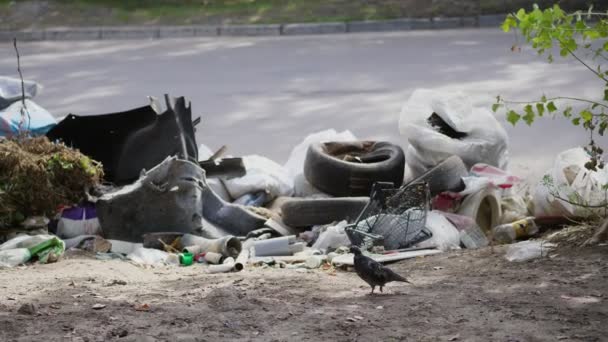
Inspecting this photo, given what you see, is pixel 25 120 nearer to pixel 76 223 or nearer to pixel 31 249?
pixel 76 223

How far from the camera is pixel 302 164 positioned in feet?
27.5

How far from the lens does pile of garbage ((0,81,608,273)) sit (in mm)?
6672

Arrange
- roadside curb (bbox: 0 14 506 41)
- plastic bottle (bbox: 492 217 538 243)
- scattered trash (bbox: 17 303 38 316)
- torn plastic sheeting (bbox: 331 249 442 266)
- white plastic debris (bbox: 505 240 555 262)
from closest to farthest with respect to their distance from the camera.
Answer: scattered trash (bbox: 17 303 38 316) → white plastic debris (bbox: 505 240 555 262) → torn plastic sheeting (bbox: 331 249 442 266) → plastic bottle (bbox: 492 217 538 243) → roadside curb (bbox: 0 14 506 41)

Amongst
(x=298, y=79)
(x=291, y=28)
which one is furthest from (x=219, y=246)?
(x=291, y=28)

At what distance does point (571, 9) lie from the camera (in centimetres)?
1797

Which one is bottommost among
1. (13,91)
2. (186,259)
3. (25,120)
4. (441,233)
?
(186,259)

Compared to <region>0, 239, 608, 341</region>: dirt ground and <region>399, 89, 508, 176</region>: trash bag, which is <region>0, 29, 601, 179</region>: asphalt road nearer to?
<region>399, 89, 508, 176</region>: trash bag

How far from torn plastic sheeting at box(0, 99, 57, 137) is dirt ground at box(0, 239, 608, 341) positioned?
2.13 metres

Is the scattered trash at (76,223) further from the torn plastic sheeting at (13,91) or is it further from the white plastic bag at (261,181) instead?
the torn plastic sheeting at (13,91)

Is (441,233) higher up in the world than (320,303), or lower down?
lower down

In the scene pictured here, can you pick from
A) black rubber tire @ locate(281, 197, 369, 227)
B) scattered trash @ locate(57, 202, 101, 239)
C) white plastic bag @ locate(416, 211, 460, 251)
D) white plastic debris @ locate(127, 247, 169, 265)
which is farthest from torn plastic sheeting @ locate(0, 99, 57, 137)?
white plastic bag @ locate(416, 211, 460, 251)

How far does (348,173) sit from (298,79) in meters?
5.36

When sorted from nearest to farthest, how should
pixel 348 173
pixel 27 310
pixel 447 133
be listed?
pixel 27 310, pixel 348 173, pixel 447 133

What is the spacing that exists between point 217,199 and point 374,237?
51.7 inches
